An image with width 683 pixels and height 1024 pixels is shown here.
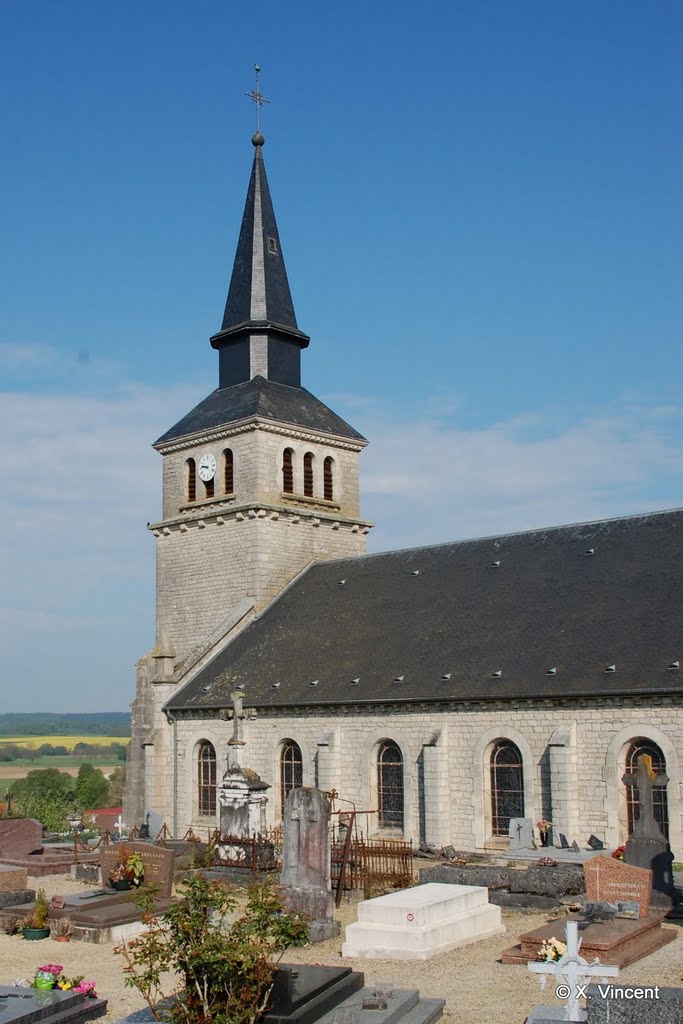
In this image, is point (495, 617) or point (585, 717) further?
point (495, 617)

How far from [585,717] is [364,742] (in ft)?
19.1

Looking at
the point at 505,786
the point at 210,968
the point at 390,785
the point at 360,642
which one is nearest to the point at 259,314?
the point at 360,642

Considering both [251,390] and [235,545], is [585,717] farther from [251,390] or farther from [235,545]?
[251,390]

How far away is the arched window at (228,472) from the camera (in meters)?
35.1

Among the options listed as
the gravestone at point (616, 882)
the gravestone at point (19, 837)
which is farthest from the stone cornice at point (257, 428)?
the gravestone at point (616, 882)

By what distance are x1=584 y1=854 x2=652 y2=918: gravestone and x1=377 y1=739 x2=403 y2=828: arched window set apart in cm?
1115

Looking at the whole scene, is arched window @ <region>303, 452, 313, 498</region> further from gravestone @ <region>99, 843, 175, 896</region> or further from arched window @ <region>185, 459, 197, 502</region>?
gravestone @ <region>99, 843, 175, 896</region>

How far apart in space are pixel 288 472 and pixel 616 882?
21821 mm

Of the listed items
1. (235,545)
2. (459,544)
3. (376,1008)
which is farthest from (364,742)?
(376,1008)

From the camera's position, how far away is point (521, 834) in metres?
22.4

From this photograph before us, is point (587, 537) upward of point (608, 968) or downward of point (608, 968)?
upward

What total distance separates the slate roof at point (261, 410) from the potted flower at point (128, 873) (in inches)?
735

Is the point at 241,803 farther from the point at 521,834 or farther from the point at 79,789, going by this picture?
the point at 79,789

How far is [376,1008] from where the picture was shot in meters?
10.5
